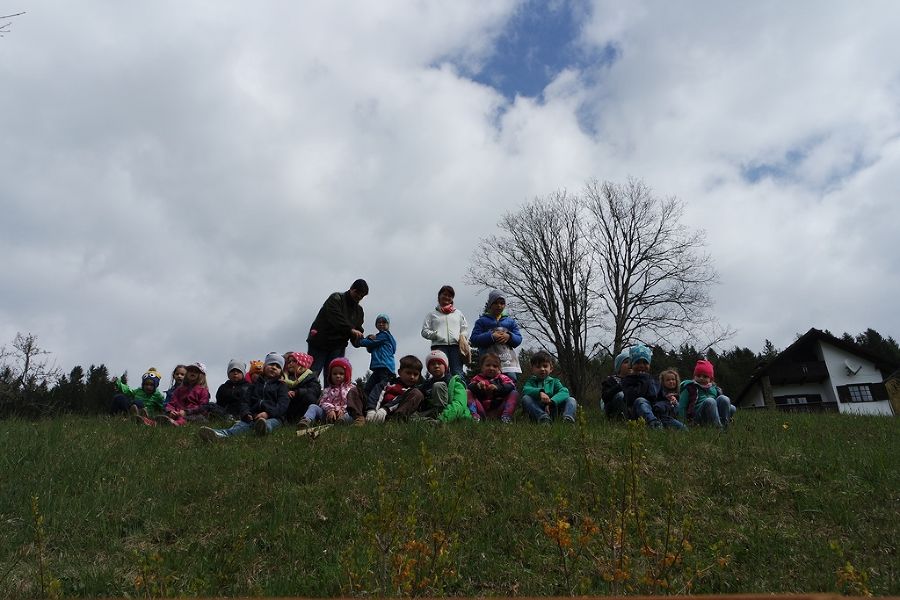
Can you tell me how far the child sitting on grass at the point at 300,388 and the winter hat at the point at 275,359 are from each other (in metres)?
0.24

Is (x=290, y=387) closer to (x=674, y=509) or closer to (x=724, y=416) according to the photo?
(x=674, y=509)

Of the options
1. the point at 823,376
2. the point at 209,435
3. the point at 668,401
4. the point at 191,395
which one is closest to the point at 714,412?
the point at 668,401

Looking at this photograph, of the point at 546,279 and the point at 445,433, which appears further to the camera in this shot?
the point at 546,279

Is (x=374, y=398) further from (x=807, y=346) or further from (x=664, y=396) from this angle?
(x=807, y=346)

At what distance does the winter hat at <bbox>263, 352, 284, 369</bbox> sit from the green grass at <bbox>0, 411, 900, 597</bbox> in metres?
1.99

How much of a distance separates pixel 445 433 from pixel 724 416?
448cm

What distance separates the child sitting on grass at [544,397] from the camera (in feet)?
25.6

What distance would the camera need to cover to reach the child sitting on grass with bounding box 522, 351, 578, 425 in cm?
781

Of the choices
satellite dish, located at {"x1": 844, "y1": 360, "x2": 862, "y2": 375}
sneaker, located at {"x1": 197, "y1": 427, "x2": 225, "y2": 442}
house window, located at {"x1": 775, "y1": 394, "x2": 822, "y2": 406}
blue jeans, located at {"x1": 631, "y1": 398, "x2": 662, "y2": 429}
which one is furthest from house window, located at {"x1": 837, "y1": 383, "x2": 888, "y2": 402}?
sneaker, located at {"x1": 197, "y1": 427, "x2": 225, "y2": 442}

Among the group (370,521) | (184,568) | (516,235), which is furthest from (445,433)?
(516,235)

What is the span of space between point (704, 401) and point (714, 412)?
194 millimetres

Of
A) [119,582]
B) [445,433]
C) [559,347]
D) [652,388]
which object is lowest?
[119,582]

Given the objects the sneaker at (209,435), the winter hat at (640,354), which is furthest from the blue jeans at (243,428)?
the winter hat at (640,354)

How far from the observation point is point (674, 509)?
454cm
